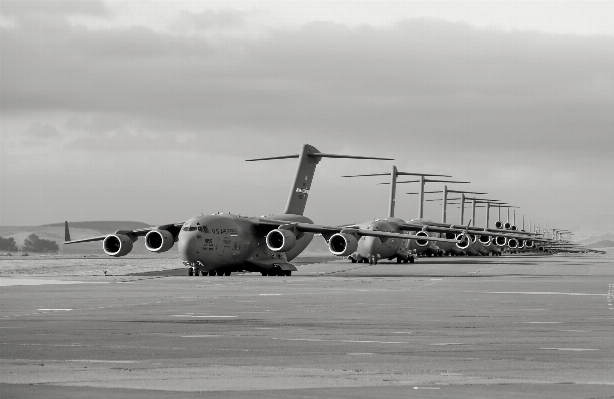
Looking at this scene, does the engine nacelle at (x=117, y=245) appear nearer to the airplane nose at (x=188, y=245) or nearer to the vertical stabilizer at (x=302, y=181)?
the airplane nose at (x=188, y=245)

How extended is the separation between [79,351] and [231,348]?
2.40m

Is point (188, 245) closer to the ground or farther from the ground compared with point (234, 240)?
closer to the ground

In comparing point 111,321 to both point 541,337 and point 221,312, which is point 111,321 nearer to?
point 221,312

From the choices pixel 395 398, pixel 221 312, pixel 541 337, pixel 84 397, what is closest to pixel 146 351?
pixel 84 397

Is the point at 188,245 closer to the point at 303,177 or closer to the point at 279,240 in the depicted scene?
the point at 279,240

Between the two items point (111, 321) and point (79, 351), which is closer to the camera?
point (79, 351)

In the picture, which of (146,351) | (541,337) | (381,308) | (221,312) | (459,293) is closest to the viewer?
(146,351)

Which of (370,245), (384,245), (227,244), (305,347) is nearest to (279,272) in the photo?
(227,244)

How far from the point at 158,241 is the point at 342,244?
415 inches

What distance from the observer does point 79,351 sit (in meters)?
15.6

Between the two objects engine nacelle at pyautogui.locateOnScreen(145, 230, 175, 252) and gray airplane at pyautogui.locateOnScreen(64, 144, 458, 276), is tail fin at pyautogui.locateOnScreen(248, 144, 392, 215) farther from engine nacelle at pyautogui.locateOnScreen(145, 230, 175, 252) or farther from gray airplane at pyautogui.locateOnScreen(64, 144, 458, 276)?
engine nacelle at pyautogui.locateOnScreen(145, 230, 175, 252)

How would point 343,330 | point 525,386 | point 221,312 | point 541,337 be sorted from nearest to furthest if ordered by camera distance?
point 525,386, point 541,337, point 343,330, point 221,312

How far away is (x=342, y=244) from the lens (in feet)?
190

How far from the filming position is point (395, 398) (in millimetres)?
10703
